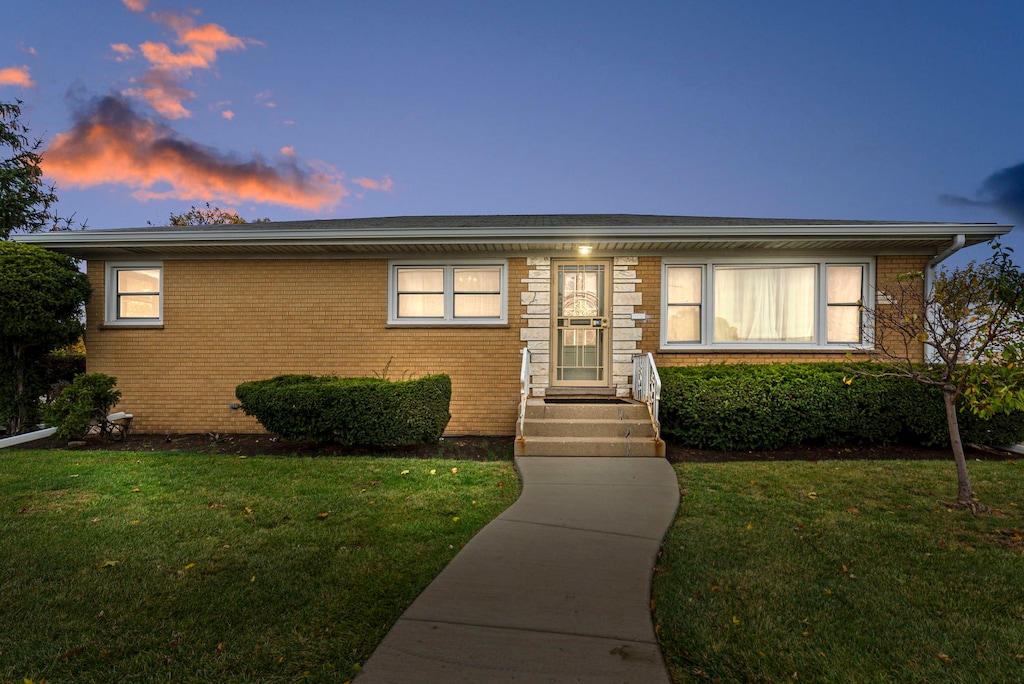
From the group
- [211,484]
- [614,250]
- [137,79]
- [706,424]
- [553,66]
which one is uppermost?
[553,66]

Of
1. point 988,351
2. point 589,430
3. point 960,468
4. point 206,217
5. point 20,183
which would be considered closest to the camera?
point 988,351

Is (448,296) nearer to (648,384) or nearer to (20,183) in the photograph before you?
(648,384)

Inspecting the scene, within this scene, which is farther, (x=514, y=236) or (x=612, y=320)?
(x=612, y=320)

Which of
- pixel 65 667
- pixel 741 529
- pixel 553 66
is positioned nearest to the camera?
pixel 65 667

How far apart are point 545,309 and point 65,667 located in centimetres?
656

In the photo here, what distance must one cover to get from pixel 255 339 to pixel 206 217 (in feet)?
66.2

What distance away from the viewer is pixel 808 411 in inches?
250

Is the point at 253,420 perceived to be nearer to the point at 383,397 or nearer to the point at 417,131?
the point at 383,397

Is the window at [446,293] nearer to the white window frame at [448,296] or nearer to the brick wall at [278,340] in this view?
the white window frame at [448,296]

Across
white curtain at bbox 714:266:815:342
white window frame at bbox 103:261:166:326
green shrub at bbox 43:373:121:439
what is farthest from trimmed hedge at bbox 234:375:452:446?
white curtain at bbox 714:266:815:342

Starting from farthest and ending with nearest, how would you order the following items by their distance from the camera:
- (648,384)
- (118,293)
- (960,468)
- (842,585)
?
(118,293) → (648,384) → (960,468) → (842,585)

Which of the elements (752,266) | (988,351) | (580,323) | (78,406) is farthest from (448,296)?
(988,351)

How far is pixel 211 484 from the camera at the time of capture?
4.83m

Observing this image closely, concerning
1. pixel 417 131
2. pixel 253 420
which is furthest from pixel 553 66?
pixel 253 420
